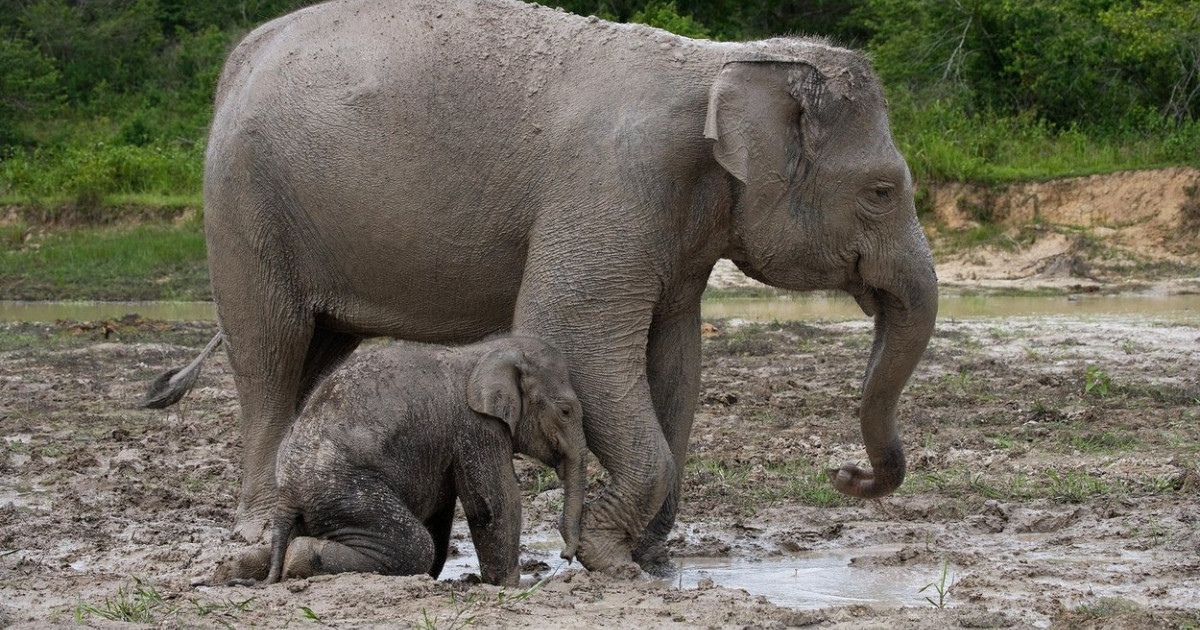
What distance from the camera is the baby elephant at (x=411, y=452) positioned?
4816 mm

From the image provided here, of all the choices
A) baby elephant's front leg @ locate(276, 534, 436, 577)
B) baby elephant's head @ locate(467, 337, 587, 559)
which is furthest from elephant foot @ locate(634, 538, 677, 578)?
baby elephant's front leg @ locate(276, 534, 436, 577)

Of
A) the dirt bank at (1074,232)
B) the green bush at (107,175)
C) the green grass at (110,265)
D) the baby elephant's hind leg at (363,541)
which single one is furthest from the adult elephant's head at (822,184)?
the green bush at (107,175)

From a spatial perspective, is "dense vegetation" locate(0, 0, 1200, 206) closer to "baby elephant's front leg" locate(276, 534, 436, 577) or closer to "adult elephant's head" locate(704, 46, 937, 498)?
"adult elephant's head" locate(704, 46, 937, 498)

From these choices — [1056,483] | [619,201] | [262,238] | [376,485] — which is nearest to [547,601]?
[376,485]

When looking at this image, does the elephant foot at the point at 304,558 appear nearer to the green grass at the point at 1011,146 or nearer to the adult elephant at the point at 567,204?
the adult elephant at the point at 567,204

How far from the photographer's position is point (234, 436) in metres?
8.35

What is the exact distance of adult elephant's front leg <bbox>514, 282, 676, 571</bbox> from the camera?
17.3ft

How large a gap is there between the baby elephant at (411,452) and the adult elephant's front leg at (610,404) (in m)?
0.18

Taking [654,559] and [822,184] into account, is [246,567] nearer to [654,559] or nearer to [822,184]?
[654,559]

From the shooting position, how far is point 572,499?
17.0 feet

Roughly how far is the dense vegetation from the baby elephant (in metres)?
15.1

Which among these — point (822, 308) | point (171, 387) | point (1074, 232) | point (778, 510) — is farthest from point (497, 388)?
point (1074, 232)

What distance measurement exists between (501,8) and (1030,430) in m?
3.82

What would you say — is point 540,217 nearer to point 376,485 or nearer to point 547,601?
point 376,485
